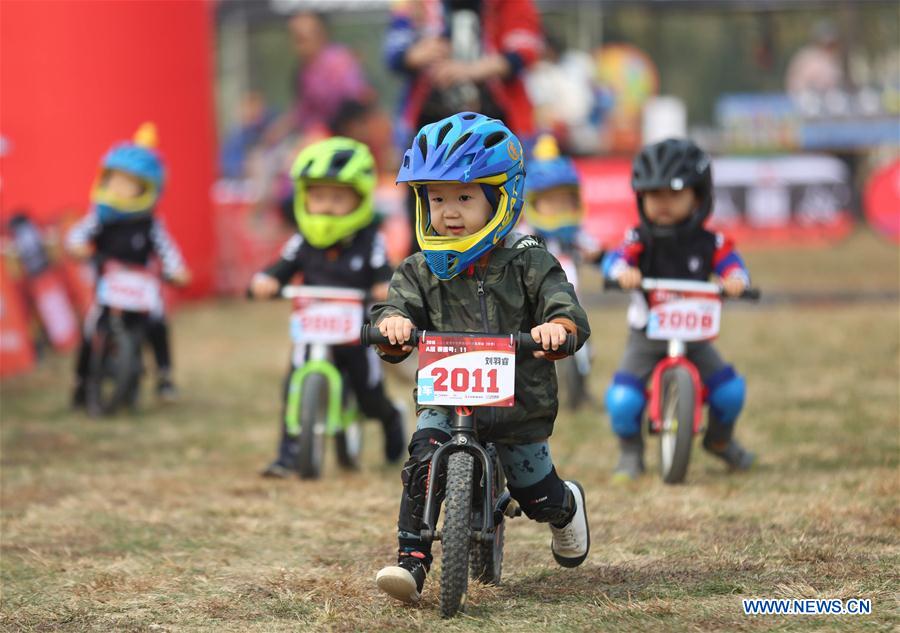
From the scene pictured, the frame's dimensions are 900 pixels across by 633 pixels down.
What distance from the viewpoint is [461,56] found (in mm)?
9477

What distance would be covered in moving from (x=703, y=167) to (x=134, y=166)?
173 inches

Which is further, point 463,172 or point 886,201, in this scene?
point 886,201

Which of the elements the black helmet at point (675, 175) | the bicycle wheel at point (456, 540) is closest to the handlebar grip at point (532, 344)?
the bicycle wheel at point (456, 540)

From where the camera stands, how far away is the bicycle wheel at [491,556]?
522cm

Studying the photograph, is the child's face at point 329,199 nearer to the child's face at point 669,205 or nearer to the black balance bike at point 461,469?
the child's face at point 669,205

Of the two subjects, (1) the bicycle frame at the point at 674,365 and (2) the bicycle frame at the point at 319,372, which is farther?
(2) the bicycle frame at the point at 319,372

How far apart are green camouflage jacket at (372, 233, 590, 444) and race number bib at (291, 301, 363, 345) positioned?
2.54 meters

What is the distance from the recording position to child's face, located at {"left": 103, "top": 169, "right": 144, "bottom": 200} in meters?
10.2

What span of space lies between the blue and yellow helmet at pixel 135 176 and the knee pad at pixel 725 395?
14.9 ft

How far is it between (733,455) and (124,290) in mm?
4611

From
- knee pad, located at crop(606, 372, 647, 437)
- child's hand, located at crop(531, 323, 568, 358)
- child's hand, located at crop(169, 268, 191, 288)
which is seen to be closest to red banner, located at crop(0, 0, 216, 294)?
child's hand, located at crop(169, 268, 191, 288)

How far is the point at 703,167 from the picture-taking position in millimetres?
7402

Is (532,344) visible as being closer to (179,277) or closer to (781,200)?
(179,277)

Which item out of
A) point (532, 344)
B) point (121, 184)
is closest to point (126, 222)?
point (121, 184)
